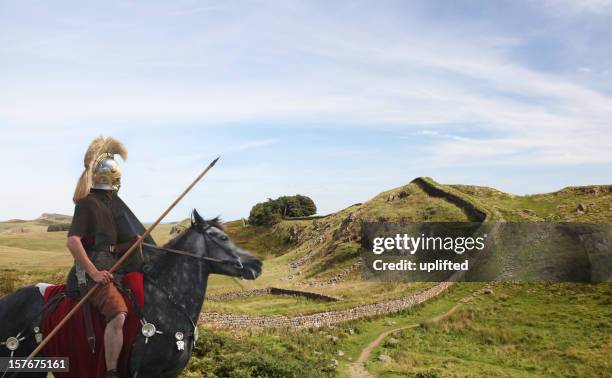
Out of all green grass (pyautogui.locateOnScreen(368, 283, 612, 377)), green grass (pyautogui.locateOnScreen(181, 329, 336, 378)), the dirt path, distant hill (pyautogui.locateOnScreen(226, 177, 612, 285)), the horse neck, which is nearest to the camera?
the horse neck

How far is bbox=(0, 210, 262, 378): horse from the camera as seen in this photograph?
6.93m

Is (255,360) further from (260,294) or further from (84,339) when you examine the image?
(260,294)

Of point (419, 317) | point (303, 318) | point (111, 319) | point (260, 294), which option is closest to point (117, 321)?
point (111, 319)

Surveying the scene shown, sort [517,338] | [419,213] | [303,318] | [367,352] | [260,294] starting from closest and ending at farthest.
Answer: [367,352] → [517,338] → [303,318] → [260,294] → [419,213]

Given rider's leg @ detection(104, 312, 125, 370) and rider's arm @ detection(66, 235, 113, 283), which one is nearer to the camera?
rider's arm @ detection(66, 235, 113, 283)

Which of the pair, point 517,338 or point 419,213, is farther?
point 419,213

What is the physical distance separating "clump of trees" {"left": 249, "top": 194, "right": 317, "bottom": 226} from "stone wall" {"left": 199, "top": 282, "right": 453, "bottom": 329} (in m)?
63.6

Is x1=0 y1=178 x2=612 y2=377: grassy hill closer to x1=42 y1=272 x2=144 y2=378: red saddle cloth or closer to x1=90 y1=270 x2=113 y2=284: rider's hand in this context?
x1=42 y1=272 x2=144 y2=378: red saddle cloth

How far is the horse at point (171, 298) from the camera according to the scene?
6.93 metres

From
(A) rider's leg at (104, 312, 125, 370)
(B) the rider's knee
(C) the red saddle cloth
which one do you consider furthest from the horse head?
(A) rider's leg at (104, 312, 125, 370)

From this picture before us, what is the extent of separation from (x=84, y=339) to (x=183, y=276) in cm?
169

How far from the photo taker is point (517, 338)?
2997 centimetres

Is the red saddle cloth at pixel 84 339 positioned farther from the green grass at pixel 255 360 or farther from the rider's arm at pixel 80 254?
the green grass at pixel 255 360

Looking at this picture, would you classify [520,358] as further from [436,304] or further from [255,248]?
[255,248]
